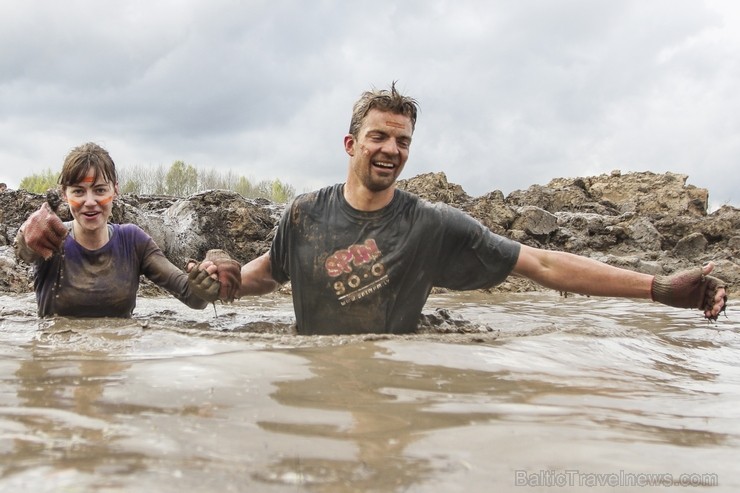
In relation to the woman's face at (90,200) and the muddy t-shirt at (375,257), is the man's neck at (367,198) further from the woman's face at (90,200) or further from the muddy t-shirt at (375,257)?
the woman's face at (90,200)

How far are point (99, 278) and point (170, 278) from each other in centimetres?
37

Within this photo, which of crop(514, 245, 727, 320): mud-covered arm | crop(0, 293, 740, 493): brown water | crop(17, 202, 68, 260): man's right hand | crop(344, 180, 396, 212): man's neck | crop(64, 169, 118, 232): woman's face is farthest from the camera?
crop(64, 169, 118, 232): woman's face

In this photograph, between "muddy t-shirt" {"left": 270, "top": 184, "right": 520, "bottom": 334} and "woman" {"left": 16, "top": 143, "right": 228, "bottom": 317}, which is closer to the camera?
"muddy t-shirt" {"left": 270, "top": 184, "right": 520, "bottom": 334}

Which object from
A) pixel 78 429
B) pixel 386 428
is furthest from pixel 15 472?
pixel 386 428

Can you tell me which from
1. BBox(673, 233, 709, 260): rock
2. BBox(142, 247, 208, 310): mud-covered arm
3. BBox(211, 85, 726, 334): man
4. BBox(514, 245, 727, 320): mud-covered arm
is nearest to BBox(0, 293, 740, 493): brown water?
BBox(514, 245, 727, 320): mud-covered arm

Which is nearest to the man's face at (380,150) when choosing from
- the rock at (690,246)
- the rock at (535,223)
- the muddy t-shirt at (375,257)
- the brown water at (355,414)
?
the muddy t-shirt at (375,257)

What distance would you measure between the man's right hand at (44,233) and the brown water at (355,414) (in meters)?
0.63

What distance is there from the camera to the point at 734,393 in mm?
2119

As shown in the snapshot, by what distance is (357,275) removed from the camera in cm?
328

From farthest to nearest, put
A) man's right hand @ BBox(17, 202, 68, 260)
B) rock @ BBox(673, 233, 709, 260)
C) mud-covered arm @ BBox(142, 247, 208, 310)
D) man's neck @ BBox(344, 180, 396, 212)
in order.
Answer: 1. rock @ BBox(673, 233, 709, 260)
2. mud-covered arm @ BBox(142, 247, 208, 310)
3. man's neck @ BBox(344, 180, 396, 212)
4. man's right hand @ BBox(17, 202, 68, 260)

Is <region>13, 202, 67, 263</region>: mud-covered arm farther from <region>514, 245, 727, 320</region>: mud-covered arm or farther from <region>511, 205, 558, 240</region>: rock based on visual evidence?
<region>511, 205, 558, 240</region>: rock

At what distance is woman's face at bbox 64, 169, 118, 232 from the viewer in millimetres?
3457

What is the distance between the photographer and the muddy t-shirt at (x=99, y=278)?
3.54 m

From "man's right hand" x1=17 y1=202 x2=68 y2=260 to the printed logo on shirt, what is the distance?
1349 mm
